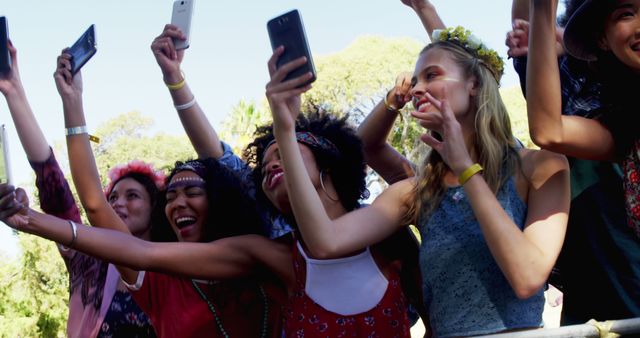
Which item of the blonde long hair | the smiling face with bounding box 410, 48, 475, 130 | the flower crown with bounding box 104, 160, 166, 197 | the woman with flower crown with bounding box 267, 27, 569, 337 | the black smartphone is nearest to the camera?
the woman with flower crown with bounding box 267, 27, 569, 337

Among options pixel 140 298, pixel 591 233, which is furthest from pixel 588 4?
pixel 140 298

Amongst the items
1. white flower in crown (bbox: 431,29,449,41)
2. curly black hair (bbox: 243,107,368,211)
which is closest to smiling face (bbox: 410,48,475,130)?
white flower in crown (bbox: 431,29,449,41)

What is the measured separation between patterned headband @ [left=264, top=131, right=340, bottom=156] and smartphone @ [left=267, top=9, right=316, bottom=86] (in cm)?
67

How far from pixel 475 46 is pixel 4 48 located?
231 cm

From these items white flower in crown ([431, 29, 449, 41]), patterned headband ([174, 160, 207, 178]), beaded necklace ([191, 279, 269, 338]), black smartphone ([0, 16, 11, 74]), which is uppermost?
black smartphone ([0, 16, 11, 74])

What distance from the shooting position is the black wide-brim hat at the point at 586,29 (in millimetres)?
2285

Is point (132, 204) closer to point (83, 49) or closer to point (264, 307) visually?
point (83, 49)

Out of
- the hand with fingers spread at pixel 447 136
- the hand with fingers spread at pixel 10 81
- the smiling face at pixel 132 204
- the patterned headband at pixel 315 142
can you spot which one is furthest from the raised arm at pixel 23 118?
the hand with fingers spread at pixel 447 136

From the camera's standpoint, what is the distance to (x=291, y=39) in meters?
2.46

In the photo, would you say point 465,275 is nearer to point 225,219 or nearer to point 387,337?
point 387,337

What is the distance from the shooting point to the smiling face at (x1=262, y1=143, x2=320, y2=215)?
291 centimetres

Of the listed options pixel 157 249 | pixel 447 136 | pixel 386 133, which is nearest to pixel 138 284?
pixel 157 249

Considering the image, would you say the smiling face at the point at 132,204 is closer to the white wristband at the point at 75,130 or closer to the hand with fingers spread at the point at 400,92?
the white wristband at the point at 75,130

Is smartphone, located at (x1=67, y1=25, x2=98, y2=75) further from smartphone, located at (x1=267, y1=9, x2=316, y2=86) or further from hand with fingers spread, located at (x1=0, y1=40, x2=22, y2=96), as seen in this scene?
smartphone, located at (x1=267, y1=9, x2=316, y2=86)
